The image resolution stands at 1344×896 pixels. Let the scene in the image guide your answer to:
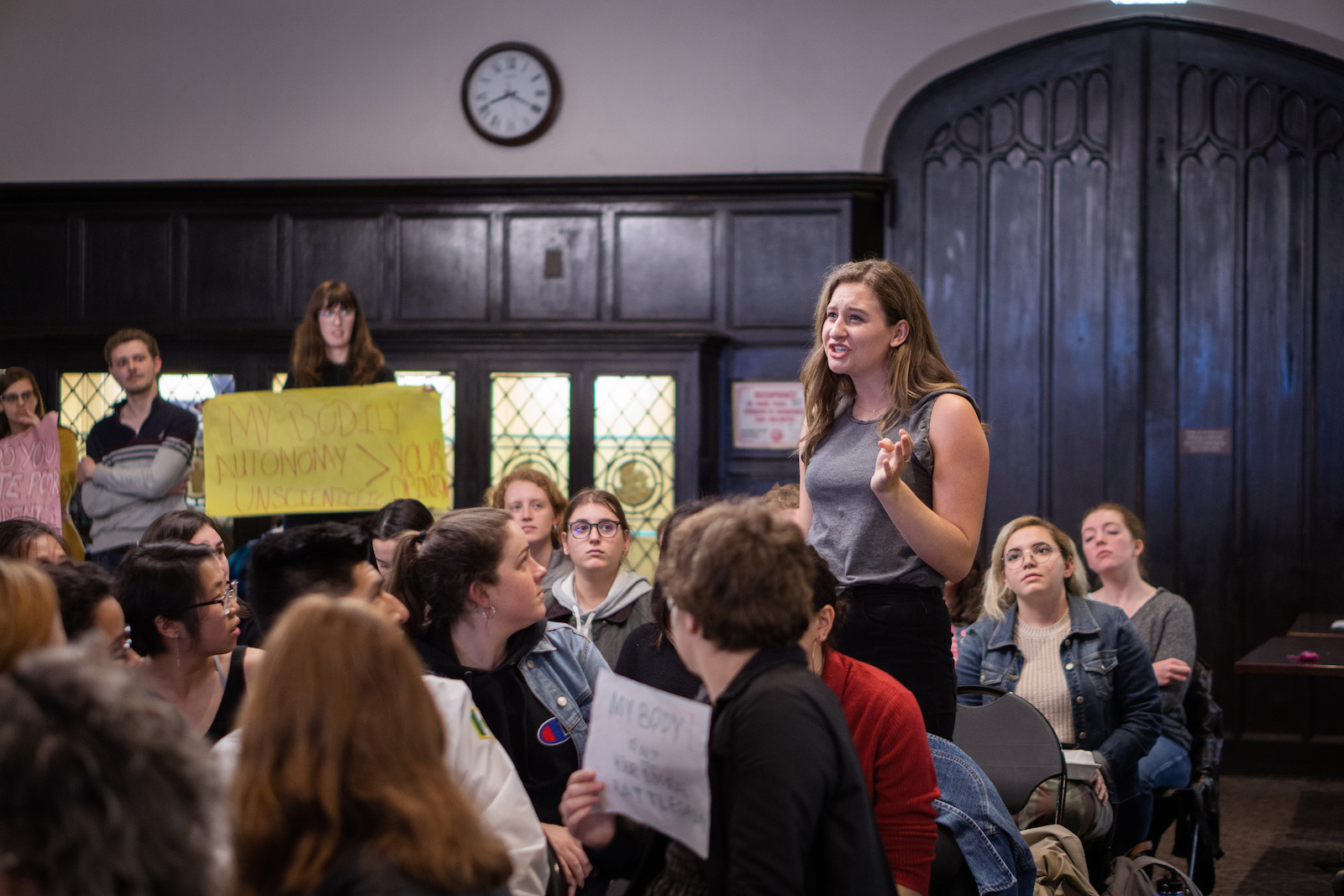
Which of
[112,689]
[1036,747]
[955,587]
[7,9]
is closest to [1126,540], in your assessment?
[955,587]

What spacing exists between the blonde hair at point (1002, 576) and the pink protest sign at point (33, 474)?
3064 mm

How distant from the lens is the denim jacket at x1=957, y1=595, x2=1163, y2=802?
3367mm

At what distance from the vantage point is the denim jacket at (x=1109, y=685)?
11.0 feet

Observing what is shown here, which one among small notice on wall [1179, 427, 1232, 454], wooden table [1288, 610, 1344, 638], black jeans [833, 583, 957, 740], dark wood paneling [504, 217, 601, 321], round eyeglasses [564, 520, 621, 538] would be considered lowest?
wooden table [1288, 610, 1344, 638]

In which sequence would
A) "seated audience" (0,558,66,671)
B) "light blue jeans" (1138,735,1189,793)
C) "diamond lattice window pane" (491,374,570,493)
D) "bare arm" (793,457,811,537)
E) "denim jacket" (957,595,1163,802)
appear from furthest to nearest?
"diamond lattice window pane" (491,374,570,493)
"light blue jeans" (1138,735,1189,793)
"denim jacket" (957,595,1163,802)
"bare arm" (793,457,811,537)
"seated audience" (0,558,66,671)

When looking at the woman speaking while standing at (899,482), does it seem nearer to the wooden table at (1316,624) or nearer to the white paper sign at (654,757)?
the white paper sign at (654,757)

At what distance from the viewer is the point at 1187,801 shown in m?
3.78

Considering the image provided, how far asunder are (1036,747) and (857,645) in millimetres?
686

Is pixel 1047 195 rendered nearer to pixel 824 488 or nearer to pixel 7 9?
pixel 824 488

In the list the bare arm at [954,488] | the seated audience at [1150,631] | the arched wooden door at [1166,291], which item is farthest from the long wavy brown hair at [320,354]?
the arched wooden door at [1166,291]

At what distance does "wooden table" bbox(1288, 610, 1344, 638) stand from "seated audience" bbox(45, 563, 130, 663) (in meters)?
4.36

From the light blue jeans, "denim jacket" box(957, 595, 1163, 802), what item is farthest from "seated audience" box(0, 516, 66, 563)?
the light blue jeans

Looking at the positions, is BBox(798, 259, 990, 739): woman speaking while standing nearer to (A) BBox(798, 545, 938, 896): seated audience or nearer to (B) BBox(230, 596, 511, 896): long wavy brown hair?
(A) BBox(798, 545, 938, 896): seated audience

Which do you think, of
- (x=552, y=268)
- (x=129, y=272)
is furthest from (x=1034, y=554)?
(x=129, y=272)
